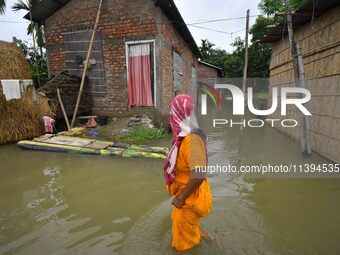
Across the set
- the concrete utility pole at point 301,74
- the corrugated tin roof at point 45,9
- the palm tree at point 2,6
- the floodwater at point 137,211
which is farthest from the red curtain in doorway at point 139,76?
the palm tree at point 2,6

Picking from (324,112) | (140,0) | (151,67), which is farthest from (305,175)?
(140,0)

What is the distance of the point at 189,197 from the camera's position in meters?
2.03

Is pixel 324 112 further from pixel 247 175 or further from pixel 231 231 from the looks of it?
pixel 231 231

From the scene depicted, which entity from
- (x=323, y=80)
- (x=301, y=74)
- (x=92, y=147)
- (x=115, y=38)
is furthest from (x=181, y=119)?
(x=115, y=38)

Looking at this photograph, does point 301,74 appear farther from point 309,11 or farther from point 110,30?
point 110,30

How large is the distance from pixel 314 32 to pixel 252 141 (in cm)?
309

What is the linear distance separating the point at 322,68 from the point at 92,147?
5396 millimetres

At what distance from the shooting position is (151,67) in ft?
25.9

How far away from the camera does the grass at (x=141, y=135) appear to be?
22.2ft

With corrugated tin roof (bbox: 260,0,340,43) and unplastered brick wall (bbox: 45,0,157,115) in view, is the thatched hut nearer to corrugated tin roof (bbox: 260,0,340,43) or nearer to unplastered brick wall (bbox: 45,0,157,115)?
unplastered brick wall (bbox: 45,0,157,115)

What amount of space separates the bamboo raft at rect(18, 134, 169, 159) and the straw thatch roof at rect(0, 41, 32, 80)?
204cm

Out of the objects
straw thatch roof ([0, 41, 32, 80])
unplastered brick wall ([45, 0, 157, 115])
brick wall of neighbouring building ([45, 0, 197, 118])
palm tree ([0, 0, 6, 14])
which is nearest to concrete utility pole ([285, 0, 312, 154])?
brick wall of neighbouring building ([45, 0, 197, 118])

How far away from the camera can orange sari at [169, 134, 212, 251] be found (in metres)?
1.88

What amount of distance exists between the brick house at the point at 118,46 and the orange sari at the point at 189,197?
614cm
